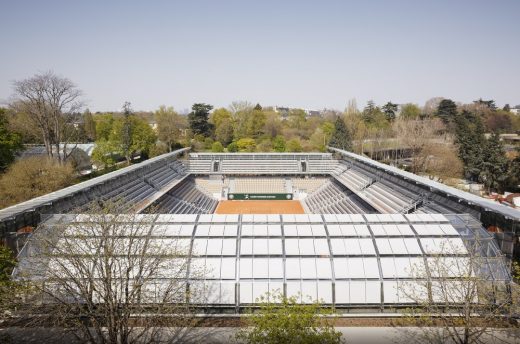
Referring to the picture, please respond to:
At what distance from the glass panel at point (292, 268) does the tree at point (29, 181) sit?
25142mm

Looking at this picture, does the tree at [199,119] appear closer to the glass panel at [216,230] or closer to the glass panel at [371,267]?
the glass panel at [216,230]

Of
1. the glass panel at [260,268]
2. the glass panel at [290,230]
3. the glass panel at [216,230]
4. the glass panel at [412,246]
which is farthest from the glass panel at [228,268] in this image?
the glass panel at [412,246]

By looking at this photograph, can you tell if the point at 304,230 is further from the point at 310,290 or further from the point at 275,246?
the point at 310,290

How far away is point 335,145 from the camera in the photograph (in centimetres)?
6606

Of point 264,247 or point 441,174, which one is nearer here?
point 264,247

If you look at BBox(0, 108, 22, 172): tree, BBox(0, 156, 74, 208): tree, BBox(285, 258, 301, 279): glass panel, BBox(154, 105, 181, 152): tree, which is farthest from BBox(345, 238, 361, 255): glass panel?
BBox(154, 105, 181, 152): tree

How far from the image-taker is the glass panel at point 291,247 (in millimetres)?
16391

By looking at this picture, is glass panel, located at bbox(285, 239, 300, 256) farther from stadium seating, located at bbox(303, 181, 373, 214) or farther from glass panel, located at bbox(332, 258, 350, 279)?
stadium seating, located at bbox(303, 181, 373, 214)

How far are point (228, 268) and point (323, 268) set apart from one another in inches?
180

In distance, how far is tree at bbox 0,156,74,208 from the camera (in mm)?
28266

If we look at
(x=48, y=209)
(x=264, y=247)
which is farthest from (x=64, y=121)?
(x=264, y=247)

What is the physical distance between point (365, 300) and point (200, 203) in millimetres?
29258

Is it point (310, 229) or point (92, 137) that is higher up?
point (92, 137)

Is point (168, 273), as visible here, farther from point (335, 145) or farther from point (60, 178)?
point (335, 145)
